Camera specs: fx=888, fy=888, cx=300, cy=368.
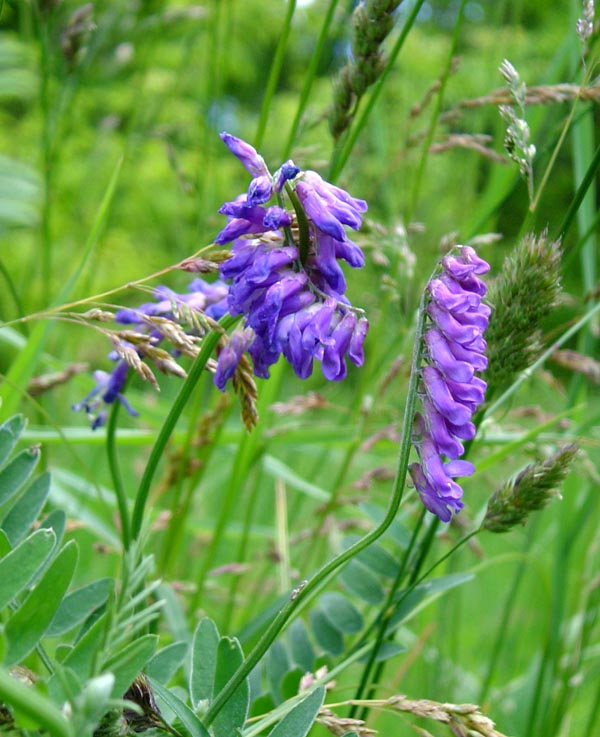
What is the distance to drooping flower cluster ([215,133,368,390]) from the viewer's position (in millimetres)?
626

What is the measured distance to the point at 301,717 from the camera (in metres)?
0.62

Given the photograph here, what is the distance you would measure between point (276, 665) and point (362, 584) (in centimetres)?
13

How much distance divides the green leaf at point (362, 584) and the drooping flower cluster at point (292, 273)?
0.41m

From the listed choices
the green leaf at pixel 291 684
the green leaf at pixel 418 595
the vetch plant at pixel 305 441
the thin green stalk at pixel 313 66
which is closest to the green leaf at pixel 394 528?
the vetch plant at pixel 305 441

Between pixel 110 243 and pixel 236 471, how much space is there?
203 inches

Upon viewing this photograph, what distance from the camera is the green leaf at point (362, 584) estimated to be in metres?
Result: 1.00

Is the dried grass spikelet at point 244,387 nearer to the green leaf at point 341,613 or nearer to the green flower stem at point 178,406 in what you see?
the green flower stem at point 178,406

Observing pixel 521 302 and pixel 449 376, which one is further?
pixel 521 302

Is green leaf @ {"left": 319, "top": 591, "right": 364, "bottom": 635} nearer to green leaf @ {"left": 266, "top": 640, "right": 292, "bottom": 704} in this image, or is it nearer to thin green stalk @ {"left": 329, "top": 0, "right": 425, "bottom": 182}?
green leaf @ {"left": 266, "top": 640, "right": 292, "bottom": 704}

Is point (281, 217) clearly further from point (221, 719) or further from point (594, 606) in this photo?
point (594, 606)

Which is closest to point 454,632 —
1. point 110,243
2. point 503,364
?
point 503,364

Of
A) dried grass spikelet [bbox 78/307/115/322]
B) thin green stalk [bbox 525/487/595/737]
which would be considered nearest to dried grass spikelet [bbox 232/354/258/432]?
dried grass spikelet [bbox 78/307/115/322]

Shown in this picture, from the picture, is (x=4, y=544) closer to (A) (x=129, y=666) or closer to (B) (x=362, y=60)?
(A) (x=129, y=666)

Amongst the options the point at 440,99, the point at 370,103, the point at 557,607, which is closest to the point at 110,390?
the point at 370,103
